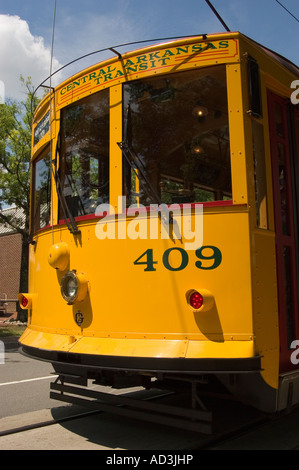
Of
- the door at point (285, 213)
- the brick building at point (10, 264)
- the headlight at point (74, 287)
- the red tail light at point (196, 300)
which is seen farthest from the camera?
the brick building at point (10, 264)

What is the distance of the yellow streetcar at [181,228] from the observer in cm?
334

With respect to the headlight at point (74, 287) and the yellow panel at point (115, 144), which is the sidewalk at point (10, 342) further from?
the yellow panel at point (115, 144)

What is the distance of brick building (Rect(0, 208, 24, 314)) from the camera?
982 inches

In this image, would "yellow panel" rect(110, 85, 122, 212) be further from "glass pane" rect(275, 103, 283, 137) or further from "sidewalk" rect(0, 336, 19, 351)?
"sidewalk" rect(0, 336, 19, 351)

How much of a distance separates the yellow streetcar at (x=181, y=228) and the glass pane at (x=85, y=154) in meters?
0.02

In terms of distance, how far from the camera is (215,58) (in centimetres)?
361

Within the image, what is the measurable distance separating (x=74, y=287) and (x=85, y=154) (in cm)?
131

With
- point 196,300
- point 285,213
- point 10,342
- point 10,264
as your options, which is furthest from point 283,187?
point 10,264

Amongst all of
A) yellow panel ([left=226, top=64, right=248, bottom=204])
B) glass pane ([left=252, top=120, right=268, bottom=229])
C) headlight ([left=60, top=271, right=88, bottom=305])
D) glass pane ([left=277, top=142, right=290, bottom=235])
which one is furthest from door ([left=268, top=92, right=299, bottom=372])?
headlight ([left=60, top=271, right=88, bottom=305])

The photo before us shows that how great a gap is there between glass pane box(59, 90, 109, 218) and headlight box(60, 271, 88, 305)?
59 cm

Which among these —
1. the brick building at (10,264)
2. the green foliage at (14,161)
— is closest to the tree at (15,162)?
the green foliage at (14,161)

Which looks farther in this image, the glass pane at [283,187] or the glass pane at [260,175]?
the glass pane at [283,187]
